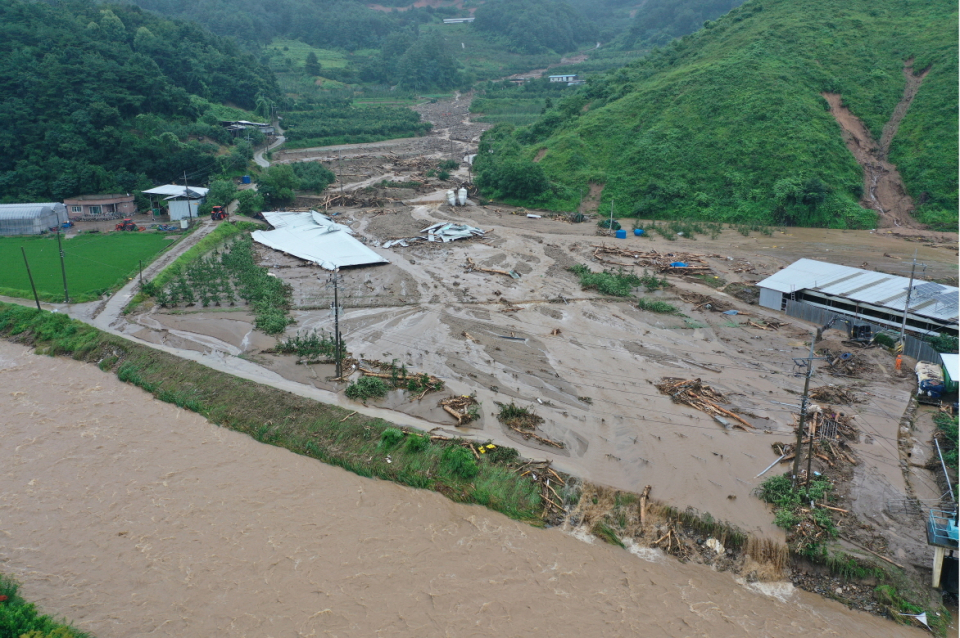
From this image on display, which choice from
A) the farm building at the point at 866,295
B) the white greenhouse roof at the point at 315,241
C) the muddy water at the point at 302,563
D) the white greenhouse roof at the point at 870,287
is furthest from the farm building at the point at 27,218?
the white greenhouse roof at the point at 870,287

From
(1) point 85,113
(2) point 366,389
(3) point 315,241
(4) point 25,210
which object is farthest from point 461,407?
(1) point 85,113

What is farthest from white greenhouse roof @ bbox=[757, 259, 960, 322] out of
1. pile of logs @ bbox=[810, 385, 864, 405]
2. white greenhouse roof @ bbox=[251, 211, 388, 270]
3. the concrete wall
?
white greenhouse roof @ bbox=[251, 211, 388, 270]

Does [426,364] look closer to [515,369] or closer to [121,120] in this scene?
[515,369]

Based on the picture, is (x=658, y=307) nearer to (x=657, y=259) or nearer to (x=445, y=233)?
(x=657, y=259)

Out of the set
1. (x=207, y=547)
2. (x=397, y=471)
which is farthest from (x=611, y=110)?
(x=207, y=547)

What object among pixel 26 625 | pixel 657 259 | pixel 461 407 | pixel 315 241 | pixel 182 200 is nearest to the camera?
pixel 26 625

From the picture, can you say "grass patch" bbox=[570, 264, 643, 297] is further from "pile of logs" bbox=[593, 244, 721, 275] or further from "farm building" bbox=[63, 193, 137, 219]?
"farm building" bbox=[63, 193, 137, 219]
